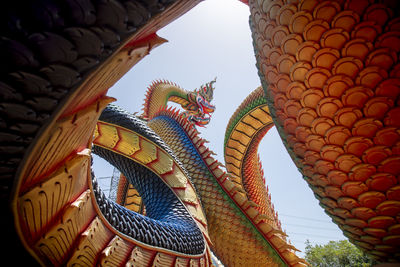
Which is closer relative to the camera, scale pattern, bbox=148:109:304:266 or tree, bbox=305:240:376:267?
scale pattern, bbox=148:109:304:266

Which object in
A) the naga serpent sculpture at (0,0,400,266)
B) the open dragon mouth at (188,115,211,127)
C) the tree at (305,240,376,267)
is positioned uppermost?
the open dragon mouth at (188,115,211,127)

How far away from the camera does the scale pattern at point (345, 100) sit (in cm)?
67

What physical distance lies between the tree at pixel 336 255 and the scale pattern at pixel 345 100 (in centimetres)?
843

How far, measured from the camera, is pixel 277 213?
3102 millimetres

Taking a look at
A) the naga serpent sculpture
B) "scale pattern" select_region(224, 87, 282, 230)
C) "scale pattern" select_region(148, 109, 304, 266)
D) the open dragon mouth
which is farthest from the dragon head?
the naga serpent sculpture

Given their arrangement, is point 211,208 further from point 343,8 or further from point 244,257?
point 343,8

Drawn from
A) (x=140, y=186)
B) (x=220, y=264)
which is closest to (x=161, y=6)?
(x=140, y=186)

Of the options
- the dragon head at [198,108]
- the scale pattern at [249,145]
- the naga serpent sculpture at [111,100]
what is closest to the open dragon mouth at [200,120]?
the dragon head at [198,108]

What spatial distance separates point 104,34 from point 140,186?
1.67 metres

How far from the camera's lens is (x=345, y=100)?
73 centimetres

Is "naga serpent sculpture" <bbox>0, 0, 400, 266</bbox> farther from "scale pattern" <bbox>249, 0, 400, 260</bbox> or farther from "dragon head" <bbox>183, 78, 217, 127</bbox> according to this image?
"dragon head" <bbox>183, 78, 217, 127</bbox>

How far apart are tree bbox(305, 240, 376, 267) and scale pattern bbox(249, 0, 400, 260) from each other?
27.6 ft

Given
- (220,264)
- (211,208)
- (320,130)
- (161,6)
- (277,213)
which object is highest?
(277,213)

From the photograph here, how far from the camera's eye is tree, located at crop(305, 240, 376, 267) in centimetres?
782
